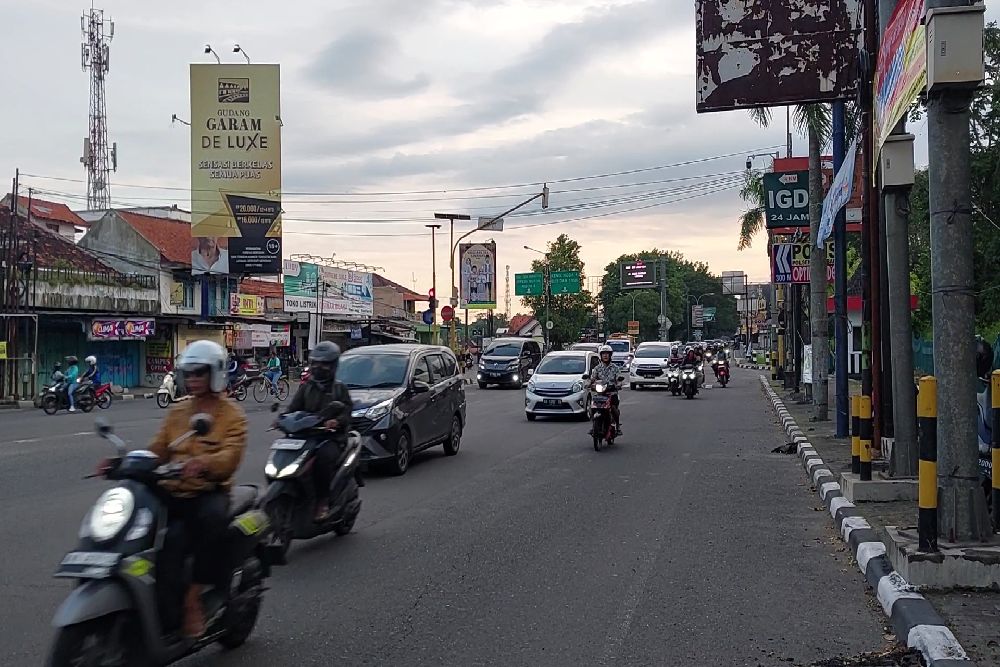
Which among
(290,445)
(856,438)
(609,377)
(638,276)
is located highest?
(638,276)

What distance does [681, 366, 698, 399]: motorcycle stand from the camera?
1217 inches

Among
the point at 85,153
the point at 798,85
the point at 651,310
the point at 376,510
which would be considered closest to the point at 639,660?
the point at 376,510

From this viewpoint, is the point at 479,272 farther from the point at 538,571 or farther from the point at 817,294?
the point at 538,571

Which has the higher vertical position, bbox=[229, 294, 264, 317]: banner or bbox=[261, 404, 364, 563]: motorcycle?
bbox=[229, 294, 264, 317]: banner

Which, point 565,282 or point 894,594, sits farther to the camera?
point 565,282

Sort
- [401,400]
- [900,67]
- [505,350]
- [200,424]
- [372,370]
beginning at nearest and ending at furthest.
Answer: [200,424], [900,67], [401,400], [372,370], [505,350]

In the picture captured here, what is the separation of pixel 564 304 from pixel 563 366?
57.2m

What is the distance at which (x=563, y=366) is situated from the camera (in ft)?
74.6

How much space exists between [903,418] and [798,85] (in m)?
4.28

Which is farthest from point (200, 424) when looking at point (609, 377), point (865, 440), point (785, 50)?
point (609, 377)

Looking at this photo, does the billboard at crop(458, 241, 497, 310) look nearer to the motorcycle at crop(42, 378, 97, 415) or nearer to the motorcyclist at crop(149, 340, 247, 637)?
the motorcycle at crop(42, 378, 97, 415)

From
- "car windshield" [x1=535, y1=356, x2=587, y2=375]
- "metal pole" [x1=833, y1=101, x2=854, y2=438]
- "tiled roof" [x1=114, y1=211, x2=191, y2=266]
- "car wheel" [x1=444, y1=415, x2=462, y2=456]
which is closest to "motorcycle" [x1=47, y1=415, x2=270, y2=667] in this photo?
"car wheel" [x1=444, y1=415, x2=462, y2=456]

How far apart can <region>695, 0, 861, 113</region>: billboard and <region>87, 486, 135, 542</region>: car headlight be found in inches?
360

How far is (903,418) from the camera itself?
9508 mm
